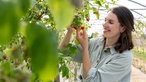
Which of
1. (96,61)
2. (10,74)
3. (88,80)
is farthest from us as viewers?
(96,61)

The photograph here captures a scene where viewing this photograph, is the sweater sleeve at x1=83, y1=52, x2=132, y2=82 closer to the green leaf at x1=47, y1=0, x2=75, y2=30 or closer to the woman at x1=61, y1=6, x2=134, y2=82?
the woman at x1=61, y1=6, x2=134, y2=82

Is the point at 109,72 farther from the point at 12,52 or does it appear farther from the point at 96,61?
the point at 12,52

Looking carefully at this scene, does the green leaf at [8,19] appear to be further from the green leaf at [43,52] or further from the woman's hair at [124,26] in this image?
the woman's hair at [124,26]

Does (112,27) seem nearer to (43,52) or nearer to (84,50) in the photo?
(84,50)

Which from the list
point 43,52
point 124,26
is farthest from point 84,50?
point 43,52

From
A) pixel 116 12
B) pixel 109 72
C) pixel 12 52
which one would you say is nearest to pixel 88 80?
pixel 109 72

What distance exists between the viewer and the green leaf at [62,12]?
240mm

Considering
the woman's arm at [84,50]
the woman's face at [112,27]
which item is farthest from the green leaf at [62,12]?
the woman's face at [112,27]

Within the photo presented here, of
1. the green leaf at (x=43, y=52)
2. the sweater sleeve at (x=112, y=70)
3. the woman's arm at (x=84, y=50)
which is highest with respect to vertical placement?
the green leaf at (x=43, y=52)

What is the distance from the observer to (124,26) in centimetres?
235

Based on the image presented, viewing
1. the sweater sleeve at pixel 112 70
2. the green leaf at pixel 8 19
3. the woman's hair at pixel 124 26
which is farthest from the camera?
the woman's hair at pixel 124 26

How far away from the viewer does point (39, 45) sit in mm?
252

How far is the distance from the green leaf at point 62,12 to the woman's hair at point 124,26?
2105 millimetres

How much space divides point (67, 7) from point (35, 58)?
0.05 m
